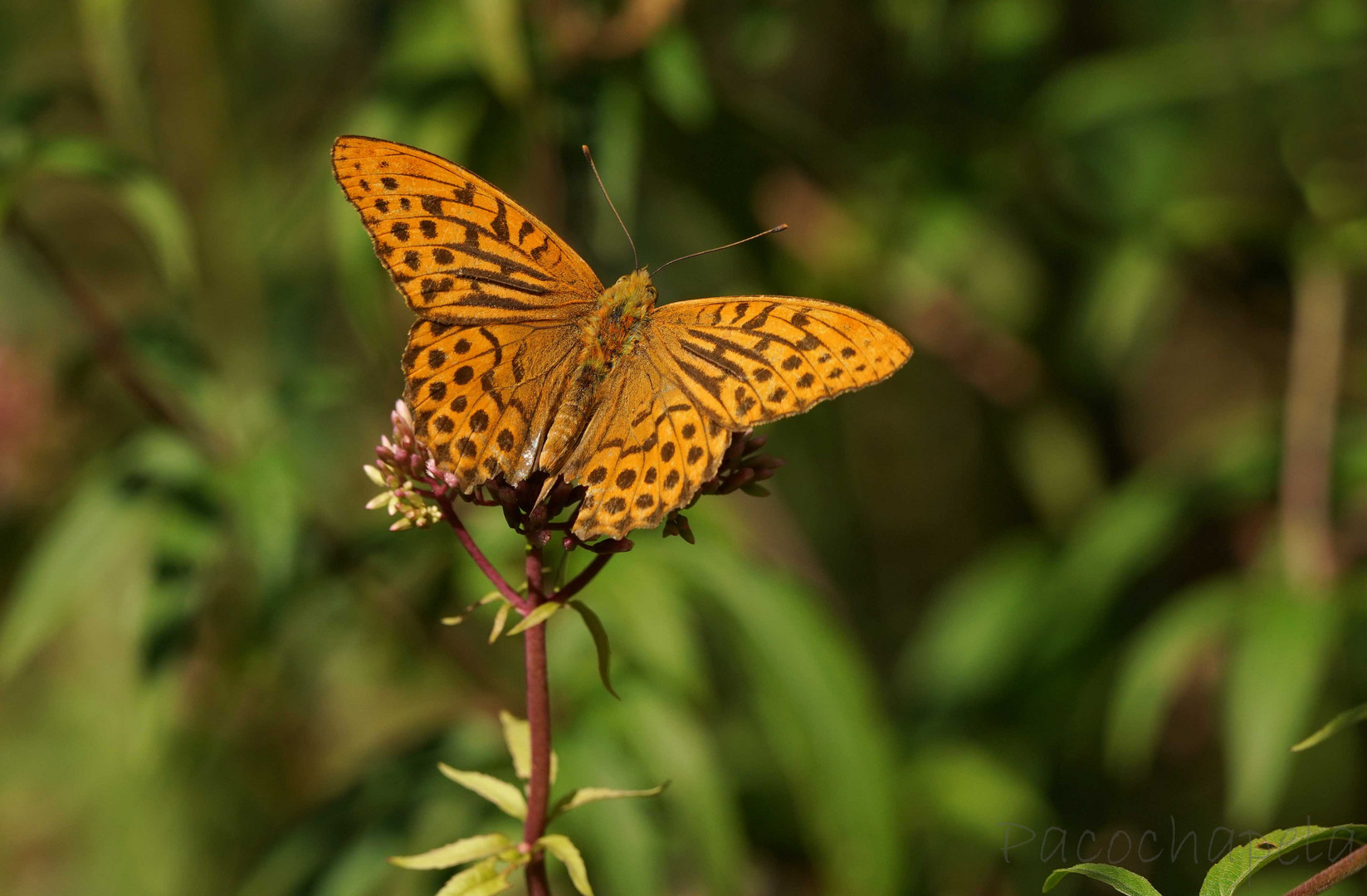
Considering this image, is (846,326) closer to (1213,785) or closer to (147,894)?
(1213,785)

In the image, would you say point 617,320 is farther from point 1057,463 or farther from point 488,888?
point 1057,463

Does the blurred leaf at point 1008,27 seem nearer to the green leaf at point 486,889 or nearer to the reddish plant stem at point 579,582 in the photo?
the reddish plant stem at point 579,582

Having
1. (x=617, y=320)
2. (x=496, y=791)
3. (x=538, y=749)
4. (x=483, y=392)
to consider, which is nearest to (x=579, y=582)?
(x=538, y=749)

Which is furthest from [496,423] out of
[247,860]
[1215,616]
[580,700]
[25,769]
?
[25,769]

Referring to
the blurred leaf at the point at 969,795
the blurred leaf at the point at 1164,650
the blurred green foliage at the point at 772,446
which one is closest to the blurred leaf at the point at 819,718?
the blurred green foliage at the point at 772,446

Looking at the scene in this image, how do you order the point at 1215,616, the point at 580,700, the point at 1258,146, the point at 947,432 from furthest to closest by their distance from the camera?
1. the point at 947,432
2. the point at 1258,146
3. the point at 1215,616
4. the point at 580,700

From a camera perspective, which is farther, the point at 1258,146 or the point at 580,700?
the point at 1258,146

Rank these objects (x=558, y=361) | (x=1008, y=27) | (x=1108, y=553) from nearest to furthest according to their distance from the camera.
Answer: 1. (x=558, y=361)
2. (x=1108, y=553)
3. (x=1008, y=27)
